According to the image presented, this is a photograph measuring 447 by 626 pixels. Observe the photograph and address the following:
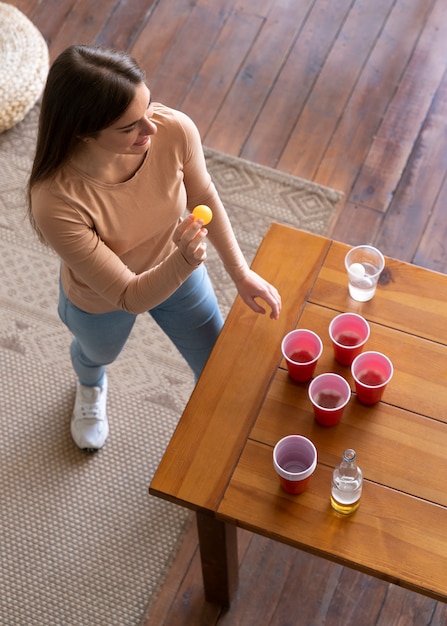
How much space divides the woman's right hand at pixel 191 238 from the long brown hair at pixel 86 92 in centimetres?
21

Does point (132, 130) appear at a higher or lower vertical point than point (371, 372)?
higher

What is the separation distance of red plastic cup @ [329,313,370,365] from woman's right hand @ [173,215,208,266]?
348mm

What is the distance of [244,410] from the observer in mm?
1619

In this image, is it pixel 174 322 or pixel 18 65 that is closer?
pixel 174 322

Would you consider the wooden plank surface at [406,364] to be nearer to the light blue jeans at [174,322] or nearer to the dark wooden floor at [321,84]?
the light blue jeans at [174,322]

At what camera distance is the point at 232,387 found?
1648 mm

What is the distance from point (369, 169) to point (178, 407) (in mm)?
1029

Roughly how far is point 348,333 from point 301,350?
0.33ft

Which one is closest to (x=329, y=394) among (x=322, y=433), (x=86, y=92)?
(x=322, y=433)

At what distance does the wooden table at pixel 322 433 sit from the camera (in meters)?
1.47

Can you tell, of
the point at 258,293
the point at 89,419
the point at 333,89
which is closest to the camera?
the point at 258,293

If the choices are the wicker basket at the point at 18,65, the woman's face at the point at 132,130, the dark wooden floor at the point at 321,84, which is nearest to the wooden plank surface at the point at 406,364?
the woman's face at the point at 132,130

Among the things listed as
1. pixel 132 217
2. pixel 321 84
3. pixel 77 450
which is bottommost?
pixel 77 450

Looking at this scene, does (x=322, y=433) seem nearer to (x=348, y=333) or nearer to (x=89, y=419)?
(x=348, y=333)
